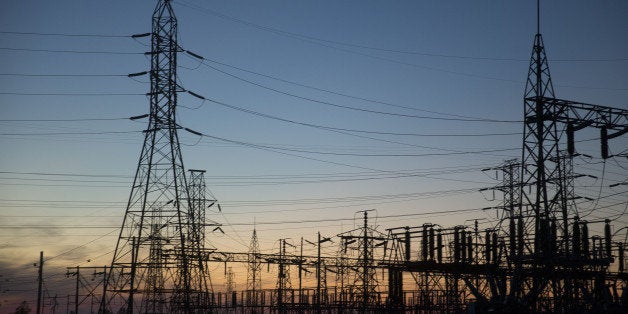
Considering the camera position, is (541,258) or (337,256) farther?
(337,256)

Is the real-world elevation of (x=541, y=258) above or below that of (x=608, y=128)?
below

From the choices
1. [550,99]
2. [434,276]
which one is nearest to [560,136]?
[550,99]

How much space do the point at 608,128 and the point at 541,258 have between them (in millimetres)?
7334

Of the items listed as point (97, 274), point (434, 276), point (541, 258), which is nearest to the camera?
point (541, 258)

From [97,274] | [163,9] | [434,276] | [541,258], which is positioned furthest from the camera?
[97,274]

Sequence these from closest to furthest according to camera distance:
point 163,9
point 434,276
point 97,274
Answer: point 163,9 < point 434,276 < point 97,274

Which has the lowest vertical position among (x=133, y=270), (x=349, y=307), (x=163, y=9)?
(x=349, y=307)

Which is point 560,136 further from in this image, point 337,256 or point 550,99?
point 337,256

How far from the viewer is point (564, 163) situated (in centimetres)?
4731

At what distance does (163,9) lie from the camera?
34.8 meters

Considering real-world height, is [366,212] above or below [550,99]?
below

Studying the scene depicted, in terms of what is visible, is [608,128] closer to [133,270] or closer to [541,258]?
[541,258]

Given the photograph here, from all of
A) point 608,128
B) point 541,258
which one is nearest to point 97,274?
point 541,258

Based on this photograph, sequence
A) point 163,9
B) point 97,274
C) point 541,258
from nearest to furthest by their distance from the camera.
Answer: point 541,258 → point 163,9 → point 97,274
